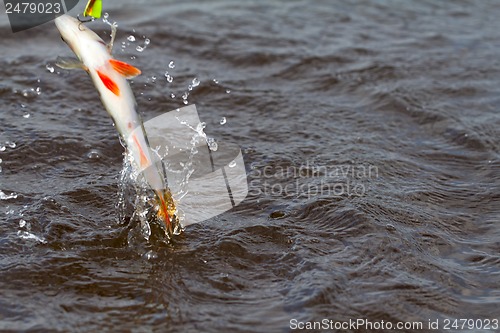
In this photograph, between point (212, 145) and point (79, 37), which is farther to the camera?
point (212, 145)

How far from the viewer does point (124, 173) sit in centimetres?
479

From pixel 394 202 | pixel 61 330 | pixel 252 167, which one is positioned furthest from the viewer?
pixel 252 167

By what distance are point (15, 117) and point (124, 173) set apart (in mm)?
1801

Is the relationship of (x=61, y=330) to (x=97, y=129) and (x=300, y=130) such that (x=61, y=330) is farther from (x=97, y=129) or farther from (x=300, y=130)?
(x=300, y=130)

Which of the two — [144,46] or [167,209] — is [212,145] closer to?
[167,209]

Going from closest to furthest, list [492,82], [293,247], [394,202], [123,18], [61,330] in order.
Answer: [61,330]
[293,247]
[394,202]
[492,82]
[123,18]

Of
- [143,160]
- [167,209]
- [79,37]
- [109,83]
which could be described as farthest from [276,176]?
[79,37]

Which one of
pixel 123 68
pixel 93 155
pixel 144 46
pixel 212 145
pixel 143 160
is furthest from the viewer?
pixel 144 46

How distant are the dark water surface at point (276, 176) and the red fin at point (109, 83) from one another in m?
1.14

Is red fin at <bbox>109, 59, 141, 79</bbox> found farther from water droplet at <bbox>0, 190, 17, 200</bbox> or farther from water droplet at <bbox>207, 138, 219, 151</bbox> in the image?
water droplet at <bbox>207, 138, 219, 151</bbox>

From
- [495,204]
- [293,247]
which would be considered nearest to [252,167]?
[293,247]

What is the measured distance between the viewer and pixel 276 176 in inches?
216

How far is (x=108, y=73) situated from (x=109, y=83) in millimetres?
48

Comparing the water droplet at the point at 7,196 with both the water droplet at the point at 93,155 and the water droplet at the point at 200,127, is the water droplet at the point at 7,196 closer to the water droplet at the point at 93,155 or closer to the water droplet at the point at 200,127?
the water droplet at the point at 93,155
